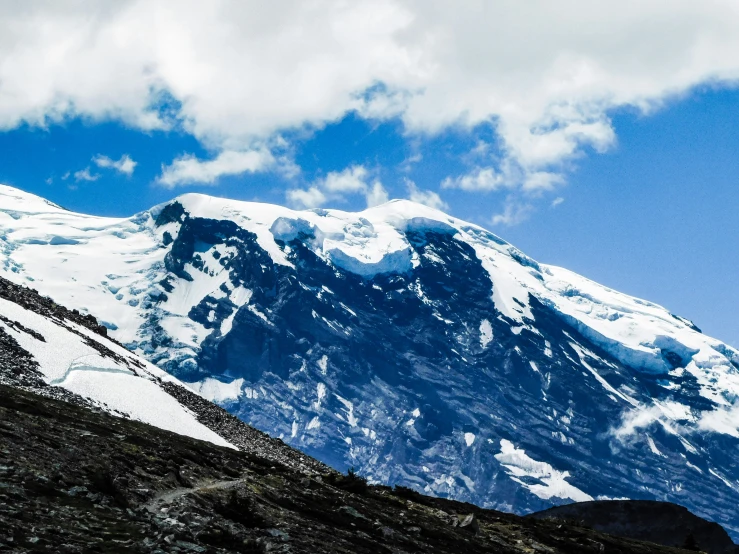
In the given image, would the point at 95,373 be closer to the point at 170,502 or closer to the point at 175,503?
the point at 170,502

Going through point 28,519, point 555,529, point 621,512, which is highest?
point 621,512

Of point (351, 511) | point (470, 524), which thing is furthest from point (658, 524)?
point (351, 511)

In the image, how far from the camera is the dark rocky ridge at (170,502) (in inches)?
782

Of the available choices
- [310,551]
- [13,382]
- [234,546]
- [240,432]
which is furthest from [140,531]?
[240,432]

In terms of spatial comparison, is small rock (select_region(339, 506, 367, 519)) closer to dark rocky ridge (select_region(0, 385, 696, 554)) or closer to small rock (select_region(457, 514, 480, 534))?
dark rocky ridge (select_region(0, 385, 696, 554))

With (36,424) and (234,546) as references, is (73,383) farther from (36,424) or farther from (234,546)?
(234,546)

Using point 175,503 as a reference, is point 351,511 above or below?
above

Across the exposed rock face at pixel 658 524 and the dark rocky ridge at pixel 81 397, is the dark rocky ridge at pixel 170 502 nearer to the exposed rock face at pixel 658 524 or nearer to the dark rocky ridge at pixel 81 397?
the dark rocky ridge at pixel 81 397

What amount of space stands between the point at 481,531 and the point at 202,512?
16.5m

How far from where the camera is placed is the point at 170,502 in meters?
22.9

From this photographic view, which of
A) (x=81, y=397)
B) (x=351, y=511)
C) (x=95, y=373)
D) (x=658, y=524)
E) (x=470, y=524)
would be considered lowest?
(x=351, y=511)

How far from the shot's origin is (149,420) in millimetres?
53250

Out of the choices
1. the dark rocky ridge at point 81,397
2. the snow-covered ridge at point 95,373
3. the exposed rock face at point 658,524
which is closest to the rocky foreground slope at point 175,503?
the dark rocky ridge at point 81,397

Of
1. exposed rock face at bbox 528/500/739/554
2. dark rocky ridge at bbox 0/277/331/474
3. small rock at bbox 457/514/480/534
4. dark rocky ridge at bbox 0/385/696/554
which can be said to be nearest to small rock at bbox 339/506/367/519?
dark rocky ridge at bbox 0/385/696/554
